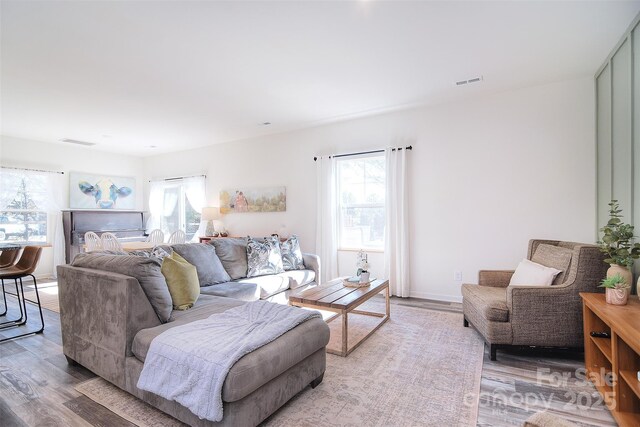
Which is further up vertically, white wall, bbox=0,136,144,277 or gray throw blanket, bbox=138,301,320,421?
white wall, bbox=0,136,144,277

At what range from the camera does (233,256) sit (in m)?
3.75

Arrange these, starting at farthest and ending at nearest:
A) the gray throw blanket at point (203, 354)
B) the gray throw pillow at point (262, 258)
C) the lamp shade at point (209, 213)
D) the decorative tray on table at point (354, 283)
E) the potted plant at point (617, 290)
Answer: the lamp shade at point (209, 213) < the gray throw pillow at point (262, 258) < the decorative tray on table at point (354, 283) < the potted plant at point (617, 290) < the gray throw blanket at point (203, 354)

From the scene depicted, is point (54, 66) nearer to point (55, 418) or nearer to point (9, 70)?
point (9, 70)

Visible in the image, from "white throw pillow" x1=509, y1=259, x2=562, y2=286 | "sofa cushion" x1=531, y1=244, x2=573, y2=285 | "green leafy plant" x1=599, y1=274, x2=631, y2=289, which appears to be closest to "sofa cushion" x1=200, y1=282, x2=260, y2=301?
"white throw pillow" x1=509, y1=259, x2=562, y2=286

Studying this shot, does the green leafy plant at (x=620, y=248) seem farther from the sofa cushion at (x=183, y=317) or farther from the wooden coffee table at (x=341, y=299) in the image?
Answer: the sofa cushion at (x=183, y=317)

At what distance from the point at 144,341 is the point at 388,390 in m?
1.53

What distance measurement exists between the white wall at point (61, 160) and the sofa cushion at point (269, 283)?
4.92m

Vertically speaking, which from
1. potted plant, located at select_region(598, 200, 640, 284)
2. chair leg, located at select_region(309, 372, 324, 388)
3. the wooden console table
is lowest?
chair leg, located at select_region(309, 372, 324, 388)

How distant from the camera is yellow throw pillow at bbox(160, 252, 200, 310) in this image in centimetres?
236

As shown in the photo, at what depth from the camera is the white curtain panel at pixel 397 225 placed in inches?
170

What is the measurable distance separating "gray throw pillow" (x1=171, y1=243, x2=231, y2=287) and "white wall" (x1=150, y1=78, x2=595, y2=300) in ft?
6.82

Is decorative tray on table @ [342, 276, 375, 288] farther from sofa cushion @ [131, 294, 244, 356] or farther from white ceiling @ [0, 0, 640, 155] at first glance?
white ceiling @ [0, 0, 640, 155]

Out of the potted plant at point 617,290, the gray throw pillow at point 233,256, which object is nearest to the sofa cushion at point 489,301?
the potted plant at point 617,290

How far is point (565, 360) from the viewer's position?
8.14ft
